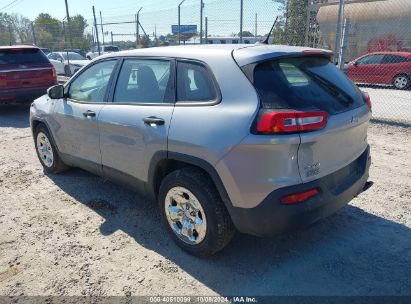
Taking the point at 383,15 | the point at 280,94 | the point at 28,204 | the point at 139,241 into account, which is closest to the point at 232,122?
the point at 280,94

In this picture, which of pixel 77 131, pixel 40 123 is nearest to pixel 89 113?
pixel 77 131

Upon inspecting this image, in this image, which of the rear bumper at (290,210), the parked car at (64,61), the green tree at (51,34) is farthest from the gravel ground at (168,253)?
the green tree at (51,34)

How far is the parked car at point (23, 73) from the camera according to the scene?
8.94 m

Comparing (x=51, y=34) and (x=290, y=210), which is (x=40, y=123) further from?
(x=51, y=34)

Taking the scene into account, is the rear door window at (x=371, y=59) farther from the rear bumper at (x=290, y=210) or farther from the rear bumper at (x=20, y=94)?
the rear bumper at (x=290, y=210)

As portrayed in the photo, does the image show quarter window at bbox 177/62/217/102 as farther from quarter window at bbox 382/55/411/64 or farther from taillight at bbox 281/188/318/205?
quarter window at bbox 382/55/411/64

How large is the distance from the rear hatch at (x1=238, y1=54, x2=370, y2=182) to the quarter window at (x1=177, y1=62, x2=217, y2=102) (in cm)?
34

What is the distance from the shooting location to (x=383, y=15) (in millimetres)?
17188

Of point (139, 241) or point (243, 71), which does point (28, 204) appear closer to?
point (139, 241)

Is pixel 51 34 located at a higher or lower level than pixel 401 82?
→ higher

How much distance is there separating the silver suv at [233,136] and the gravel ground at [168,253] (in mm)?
292

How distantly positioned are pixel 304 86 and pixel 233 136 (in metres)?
0.70

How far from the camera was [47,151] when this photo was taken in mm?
5121

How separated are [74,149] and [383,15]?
17.3 m
